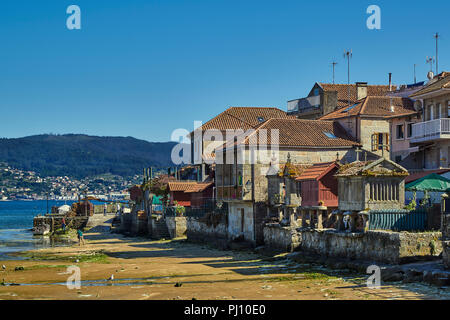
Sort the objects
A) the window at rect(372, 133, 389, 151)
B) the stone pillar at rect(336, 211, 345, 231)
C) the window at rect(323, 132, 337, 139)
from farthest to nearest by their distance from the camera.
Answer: the window at rect(372, 133, 389, 151) < the window at rect(323, 132, 337, 139) < the stone pillar at rect(336, 211, 345, 231)

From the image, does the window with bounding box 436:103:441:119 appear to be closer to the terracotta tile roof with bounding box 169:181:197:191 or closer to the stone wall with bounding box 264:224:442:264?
the stone wall with bounding box 264:224:442:264

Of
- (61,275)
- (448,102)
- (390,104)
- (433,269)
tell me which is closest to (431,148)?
(448,102)

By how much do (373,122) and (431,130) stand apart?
1062cm

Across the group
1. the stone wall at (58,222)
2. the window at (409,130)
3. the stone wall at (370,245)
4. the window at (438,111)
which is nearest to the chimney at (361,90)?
the window at (409,130)

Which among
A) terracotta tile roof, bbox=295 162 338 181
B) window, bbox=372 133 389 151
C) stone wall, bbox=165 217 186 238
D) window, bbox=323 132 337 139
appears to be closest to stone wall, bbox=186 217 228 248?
stone wall, bbox=165 217 186 238

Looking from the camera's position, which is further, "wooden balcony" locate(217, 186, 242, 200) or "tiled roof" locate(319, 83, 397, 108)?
"tiled roof" locate(319, 83, 397, 108)

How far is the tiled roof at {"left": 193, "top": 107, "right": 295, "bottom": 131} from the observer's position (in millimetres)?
62719

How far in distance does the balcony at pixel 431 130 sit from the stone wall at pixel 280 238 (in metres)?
9.29

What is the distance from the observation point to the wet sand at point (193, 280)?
22703 millimetres

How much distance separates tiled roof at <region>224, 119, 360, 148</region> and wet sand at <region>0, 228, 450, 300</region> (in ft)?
26.1

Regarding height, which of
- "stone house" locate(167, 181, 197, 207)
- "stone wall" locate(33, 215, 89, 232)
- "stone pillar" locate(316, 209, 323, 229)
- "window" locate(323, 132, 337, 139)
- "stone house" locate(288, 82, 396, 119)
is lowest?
"stone wall" locate(33, 215, 89, 232)

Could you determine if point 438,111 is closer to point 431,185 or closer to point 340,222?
point 431,185

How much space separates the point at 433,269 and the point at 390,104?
26525mm

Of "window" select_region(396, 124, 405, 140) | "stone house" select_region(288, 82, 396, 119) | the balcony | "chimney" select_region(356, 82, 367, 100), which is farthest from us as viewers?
"chimney" select_region(356, 82, 367, 100)
